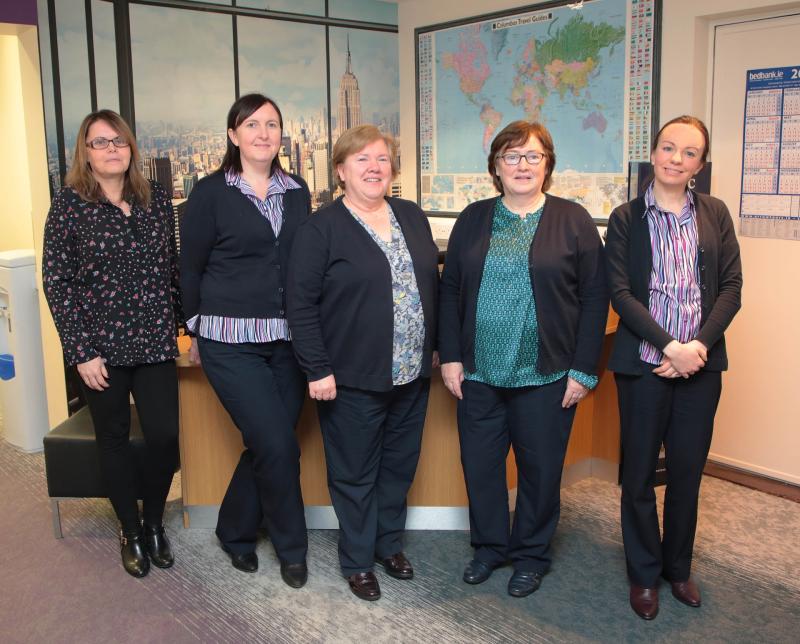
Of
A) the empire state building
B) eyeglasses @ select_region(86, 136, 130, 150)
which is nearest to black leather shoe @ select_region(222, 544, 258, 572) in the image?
eyeglasses @ select_region(86, 136, 130, 150)

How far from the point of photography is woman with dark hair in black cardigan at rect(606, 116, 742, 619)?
7.36 ft

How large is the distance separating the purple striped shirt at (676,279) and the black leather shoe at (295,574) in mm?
1364

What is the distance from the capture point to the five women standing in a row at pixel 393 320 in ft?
7.57

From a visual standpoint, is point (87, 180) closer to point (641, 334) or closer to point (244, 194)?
point (244, 194)

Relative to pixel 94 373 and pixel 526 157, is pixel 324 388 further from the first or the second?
pixel 526 157

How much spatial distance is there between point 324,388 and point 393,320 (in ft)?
0.97

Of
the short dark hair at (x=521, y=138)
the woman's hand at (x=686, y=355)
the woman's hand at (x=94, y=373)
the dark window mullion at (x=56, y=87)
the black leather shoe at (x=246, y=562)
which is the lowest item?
the black leather shoe at (x=246, y=562)

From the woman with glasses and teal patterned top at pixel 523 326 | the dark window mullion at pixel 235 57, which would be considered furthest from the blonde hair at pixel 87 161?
the dark window mullion at pixel 235 57

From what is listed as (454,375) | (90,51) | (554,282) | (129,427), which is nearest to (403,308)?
(454,375)

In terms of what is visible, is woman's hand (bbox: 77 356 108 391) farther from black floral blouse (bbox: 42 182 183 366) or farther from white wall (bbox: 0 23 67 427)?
white wall (bbox: 0 23 67 427)

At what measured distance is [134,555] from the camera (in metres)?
2.81

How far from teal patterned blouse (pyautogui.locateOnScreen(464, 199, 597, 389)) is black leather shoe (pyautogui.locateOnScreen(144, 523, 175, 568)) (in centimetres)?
137

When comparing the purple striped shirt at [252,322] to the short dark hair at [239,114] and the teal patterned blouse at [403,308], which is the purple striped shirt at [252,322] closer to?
the short dark hair at [239,114]

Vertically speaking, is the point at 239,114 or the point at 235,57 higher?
the point at 235,57
